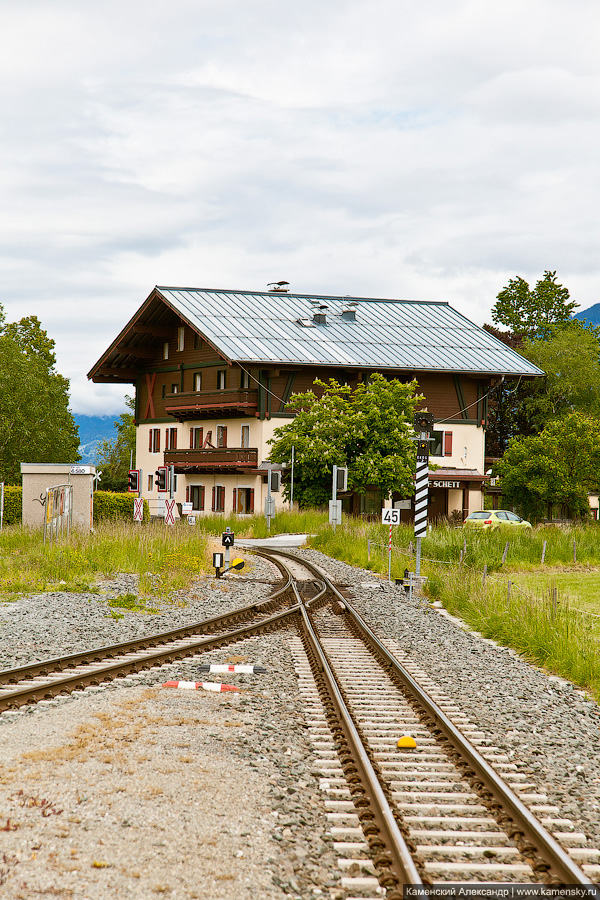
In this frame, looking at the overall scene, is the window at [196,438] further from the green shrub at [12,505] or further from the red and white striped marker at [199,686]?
the red and white striped marker at [199,686]

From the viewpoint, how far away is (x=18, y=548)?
2298 cm

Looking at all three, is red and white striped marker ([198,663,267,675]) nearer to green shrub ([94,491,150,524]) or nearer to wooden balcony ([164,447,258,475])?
green shrub ([94,491,150,524])

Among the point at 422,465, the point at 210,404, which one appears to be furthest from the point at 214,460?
the point at 422,465

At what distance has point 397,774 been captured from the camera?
22.9 ft

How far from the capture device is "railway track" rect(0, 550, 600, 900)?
17.1ft

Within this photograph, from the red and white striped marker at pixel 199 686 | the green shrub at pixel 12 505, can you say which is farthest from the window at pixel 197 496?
the red and white striped marker at pixel 199 686

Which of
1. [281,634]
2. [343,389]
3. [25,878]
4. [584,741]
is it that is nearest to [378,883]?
[25,878]

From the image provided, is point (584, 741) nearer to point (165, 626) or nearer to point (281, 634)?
point (281, 634)

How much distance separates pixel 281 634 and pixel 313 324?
49.7 m

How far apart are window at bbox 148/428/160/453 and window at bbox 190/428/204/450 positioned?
4.27 meters

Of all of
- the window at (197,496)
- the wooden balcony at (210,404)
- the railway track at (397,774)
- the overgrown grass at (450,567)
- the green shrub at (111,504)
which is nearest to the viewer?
the railway track at (397,774)

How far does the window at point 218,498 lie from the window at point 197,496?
1321 millimetres

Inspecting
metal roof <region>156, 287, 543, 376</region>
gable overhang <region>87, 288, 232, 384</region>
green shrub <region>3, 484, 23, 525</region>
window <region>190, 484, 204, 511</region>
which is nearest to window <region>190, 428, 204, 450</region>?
window <region>190, 484, 204, 511</region>

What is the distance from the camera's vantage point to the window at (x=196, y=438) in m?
62.7
